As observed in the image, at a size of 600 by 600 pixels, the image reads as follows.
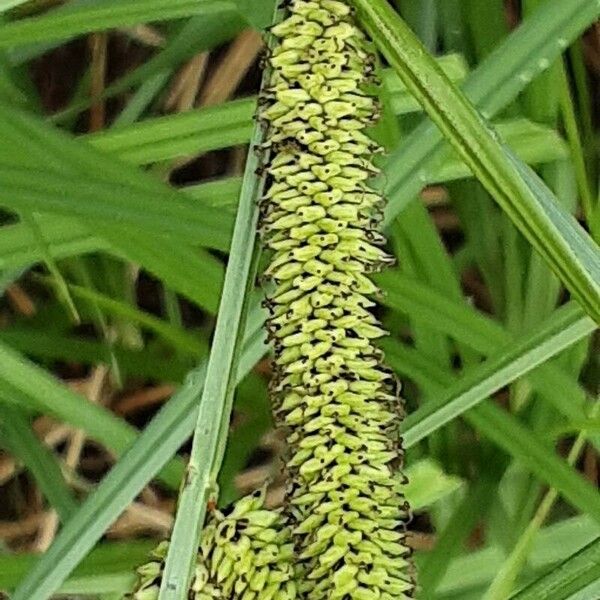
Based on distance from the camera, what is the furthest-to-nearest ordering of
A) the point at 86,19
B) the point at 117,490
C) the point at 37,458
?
the point at 37,458, the point at 86,19, the point at 117,490

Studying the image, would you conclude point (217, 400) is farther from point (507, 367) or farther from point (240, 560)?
point (507, 367)

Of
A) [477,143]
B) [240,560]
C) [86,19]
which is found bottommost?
[240,560]

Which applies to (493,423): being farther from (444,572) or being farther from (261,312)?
(261,312)

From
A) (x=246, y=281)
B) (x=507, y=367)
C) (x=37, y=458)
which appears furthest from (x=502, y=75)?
(x=37, y=458)

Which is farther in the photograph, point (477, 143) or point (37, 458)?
point (37, 458)

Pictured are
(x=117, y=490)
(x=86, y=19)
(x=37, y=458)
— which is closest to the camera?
(x=117, y=490)

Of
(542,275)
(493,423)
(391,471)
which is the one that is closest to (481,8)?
(542,275)

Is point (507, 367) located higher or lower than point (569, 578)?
higher

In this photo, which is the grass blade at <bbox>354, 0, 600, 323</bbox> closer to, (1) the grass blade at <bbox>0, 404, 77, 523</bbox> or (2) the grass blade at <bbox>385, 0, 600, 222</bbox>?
(2) the grass blade at <bbox>385, 0, 600, 222</bbox>
